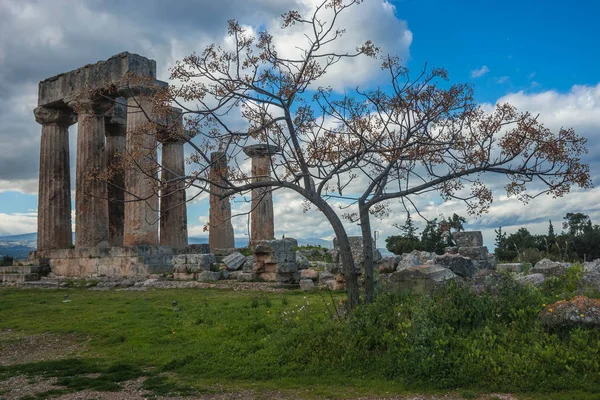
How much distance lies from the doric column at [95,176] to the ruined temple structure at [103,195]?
0.14ft

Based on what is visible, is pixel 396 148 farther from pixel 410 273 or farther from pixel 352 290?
pixel 410 273

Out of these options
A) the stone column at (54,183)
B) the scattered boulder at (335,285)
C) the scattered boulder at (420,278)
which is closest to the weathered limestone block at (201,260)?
the scattered boulder at (335,285)

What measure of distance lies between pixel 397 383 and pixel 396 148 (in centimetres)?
379

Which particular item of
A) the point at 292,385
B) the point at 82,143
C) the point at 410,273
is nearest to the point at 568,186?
the point at 410,273

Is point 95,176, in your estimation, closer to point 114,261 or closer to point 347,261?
point 114,261

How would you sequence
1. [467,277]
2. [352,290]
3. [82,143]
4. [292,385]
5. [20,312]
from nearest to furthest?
1. [292,385]
2. [352,290]
3. [467,277]
4. [20,312]
5. [82,143]

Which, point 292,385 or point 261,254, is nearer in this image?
point 292,385

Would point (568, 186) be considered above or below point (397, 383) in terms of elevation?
above

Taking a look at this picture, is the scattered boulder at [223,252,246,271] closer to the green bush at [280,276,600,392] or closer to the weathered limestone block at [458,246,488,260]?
→ the weathered limestone block at [458,246,488,260]

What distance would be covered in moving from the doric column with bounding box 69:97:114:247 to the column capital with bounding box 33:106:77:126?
183cm

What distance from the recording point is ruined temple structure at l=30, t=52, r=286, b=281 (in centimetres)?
2341

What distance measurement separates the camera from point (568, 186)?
8.97 meters

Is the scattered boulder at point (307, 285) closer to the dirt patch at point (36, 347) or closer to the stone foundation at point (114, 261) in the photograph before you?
the stone foundation at point (114, 261)

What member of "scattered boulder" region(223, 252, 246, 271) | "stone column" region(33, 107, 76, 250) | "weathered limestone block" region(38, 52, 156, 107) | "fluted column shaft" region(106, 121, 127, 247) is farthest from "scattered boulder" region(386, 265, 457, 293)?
"stone column" region(33, 107, 76, 250)
